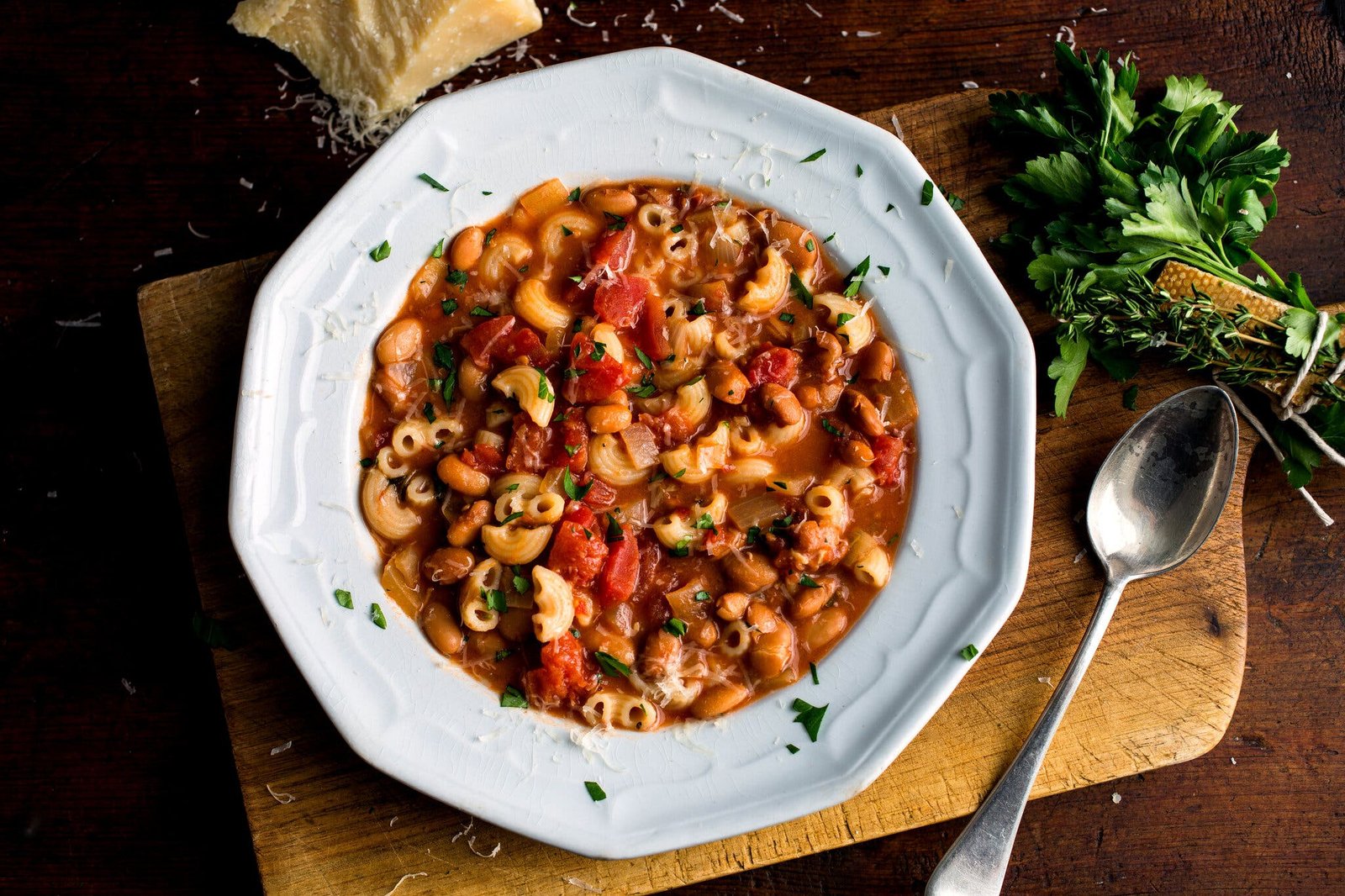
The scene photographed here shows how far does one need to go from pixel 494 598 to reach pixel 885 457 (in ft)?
5.22

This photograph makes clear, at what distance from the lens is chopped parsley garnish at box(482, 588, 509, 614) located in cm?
336

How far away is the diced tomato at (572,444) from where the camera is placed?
3410 mm

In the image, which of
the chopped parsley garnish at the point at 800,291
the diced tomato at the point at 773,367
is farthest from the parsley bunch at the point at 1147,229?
the diced tomato at the point at 773,367

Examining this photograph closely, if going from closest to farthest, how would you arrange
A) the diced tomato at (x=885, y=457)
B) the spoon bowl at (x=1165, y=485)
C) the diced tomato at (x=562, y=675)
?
1. the diced tomato at (x=562, y=675)
2. the diced tomato at (x=885, y=457)
3. the spoon bowl at (x=1165, y=485)

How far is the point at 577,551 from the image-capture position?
3328 mm

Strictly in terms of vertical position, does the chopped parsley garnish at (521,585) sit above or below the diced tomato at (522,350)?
below

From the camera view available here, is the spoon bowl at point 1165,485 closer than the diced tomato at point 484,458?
No

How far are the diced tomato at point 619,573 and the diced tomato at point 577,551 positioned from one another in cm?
3

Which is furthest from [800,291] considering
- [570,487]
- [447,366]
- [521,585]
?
[521,585]

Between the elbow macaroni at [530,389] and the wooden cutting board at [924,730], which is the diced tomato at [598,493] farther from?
the wooden cutting board at [924,730]

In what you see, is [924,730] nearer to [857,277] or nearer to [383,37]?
[857,277]

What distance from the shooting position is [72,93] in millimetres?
4109

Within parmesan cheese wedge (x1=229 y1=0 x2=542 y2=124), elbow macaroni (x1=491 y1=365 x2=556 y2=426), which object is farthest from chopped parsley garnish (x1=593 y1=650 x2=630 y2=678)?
parmesan cheese wedge (x1=229 y1=0 x2=542 y2=124)

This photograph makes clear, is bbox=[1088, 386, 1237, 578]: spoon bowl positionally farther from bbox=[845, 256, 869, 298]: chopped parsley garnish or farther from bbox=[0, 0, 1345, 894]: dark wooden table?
bbox=[845, 256, 869, 298]: chopped parsley garnish
